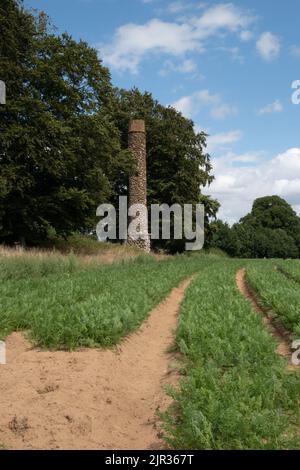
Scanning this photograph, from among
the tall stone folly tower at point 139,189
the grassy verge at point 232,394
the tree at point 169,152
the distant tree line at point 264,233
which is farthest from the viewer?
the distant tree line at point 264,233

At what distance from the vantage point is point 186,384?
17.7 ft

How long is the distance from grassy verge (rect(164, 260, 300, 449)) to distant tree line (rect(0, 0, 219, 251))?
16162 mm

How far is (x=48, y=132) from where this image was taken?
2330 centimetres

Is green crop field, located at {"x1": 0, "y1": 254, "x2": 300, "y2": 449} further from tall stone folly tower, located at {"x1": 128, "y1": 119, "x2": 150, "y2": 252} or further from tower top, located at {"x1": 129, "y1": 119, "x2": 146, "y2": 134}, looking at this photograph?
Answer: tower top, located at {"x1": 129, "y1": 119, "x2": 146, "y2": 134}

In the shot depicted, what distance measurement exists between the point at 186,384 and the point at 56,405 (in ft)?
4.69

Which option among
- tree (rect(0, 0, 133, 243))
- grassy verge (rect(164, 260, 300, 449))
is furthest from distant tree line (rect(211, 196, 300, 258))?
grassy verge (rect(164, 260, 300, 449))

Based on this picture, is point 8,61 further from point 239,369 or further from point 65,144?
point 239,369

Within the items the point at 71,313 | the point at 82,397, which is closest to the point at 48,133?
the point at 71,313

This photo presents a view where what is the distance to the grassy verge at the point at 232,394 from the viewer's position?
4.33m

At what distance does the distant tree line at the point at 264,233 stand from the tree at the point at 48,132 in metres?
36.3

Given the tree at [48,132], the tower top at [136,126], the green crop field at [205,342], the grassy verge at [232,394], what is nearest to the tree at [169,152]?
the tower top at [136,126]

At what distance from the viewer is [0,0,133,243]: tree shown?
899 inches

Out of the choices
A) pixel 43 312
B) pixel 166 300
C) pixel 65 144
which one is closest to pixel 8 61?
pixel 65 144

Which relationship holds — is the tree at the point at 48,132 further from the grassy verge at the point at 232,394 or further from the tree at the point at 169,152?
the grassy verge at the point at 232,394
